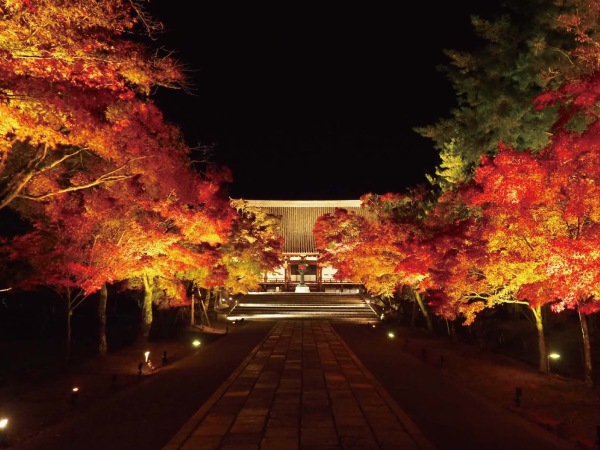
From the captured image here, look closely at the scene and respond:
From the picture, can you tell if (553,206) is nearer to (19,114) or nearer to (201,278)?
(19,114)

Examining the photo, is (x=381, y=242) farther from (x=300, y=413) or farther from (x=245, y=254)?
(x=300, y=413)

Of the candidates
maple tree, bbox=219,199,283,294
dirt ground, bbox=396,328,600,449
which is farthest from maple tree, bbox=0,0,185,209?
maple tree, bbox=219,199,283,294

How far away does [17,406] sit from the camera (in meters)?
10.4

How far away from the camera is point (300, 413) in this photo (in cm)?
941

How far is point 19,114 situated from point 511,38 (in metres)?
16.1

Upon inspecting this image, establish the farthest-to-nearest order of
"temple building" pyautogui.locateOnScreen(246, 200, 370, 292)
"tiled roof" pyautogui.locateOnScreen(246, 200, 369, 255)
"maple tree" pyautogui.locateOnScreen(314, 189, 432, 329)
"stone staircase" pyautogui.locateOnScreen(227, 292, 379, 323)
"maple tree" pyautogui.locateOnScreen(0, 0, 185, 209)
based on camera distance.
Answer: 1. "tiled roof" pyautogui.locateOnScreen(246, 200, 369, 255)
2. "temple building" pyautogui.locateOnScreen(246, 200, 370, 292)
3. "stone staircase" pyautogui.locateOnScreen(227, 292, 379, 323)
4. "maple tree" pyautogui.locateOnScreen(314, 189, 432, 329)
5. "maple tree" pyautogui.locateOnScreen(0, 0, 185, 209)

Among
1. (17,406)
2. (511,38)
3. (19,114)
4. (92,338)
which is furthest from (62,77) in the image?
(92,338)

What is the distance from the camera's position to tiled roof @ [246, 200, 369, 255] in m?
55.6

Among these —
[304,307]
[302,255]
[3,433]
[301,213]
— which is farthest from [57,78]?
[301,213]

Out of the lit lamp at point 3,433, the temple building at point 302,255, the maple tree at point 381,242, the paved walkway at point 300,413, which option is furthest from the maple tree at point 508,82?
the temple building at point 302,255

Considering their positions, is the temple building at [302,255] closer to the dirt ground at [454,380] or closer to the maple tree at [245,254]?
the maple tree at [245,254]

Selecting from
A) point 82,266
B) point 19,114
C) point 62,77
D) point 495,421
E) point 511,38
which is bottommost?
point 495,421

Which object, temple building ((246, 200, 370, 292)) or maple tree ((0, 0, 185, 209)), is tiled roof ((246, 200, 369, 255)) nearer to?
temple building ((246, 200, 370, 292))

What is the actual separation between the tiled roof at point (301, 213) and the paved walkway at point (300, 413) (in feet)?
130
